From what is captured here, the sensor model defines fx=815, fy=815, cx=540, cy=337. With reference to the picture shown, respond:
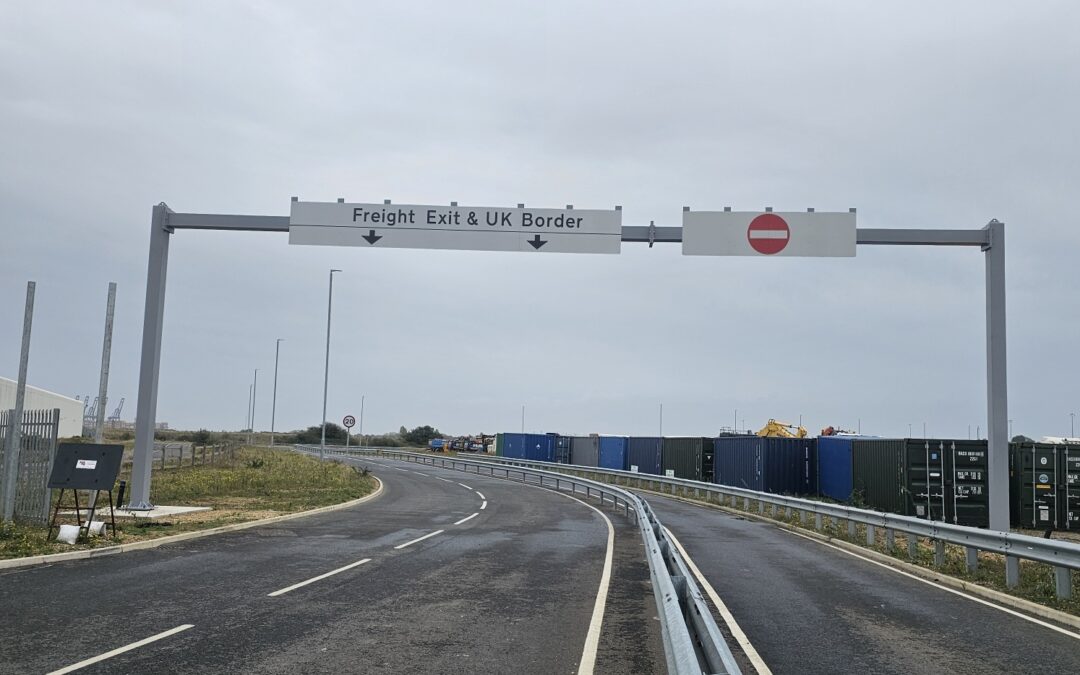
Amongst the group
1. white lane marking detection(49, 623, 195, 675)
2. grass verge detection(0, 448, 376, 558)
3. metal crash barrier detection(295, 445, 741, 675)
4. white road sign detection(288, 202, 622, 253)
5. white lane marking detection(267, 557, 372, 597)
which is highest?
white road sign detection(288, 202, 622, 253)

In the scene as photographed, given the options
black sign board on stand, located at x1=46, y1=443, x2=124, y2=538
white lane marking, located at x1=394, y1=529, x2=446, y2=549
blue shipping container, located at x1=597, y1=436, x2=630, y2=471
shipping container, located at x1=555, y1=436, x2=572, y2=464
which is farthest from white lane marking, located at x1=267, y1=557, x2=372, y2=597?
shipping container, located at x1=555, y1=436, x2=572, y2=464

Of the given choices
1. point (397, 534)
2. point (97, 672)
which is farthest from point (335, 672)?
point (397, 534)

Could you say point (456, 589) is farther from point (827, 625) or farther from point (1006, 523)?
point (1006, 523)

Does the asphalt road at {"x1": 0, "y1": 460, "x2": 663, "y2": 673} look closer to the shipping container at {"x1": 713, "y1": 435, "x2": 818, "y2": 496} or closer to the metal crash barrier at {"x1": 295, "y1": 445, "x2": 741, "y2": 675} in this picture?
the metal crash barrier at {"x1": 295, "y1": 445, "x2": 741, "y2": 675}

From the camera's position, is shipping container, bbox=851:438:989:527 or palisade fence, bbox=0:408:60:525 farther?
shipping container, bbox=851:438:989:527

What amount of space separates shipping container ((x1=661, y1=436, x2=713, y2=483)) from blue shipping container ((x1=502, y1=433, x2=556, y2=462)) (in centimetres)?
1781

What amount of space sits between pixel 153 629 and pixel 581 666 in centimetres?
452

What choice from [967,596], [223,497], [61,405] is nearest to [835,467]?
[967,596]

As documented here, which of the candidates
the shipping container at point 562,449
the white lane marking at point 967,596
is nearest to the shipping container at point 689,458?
the shipping container at point 562,449

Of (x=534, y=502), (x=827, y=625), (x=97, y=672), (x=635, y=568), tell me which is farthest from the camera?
(x=534, y=502)

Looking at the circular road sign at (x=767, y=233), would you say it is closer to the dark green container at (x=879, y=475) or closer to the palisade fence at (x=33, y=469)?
the dark green container at (x=879, y=475)

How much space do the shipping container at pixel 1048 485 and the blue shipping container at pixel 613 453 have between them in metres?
27.5

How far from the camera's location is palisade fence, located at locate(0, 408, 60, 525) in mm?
16141

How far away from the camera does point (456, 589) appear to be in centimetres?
1148
